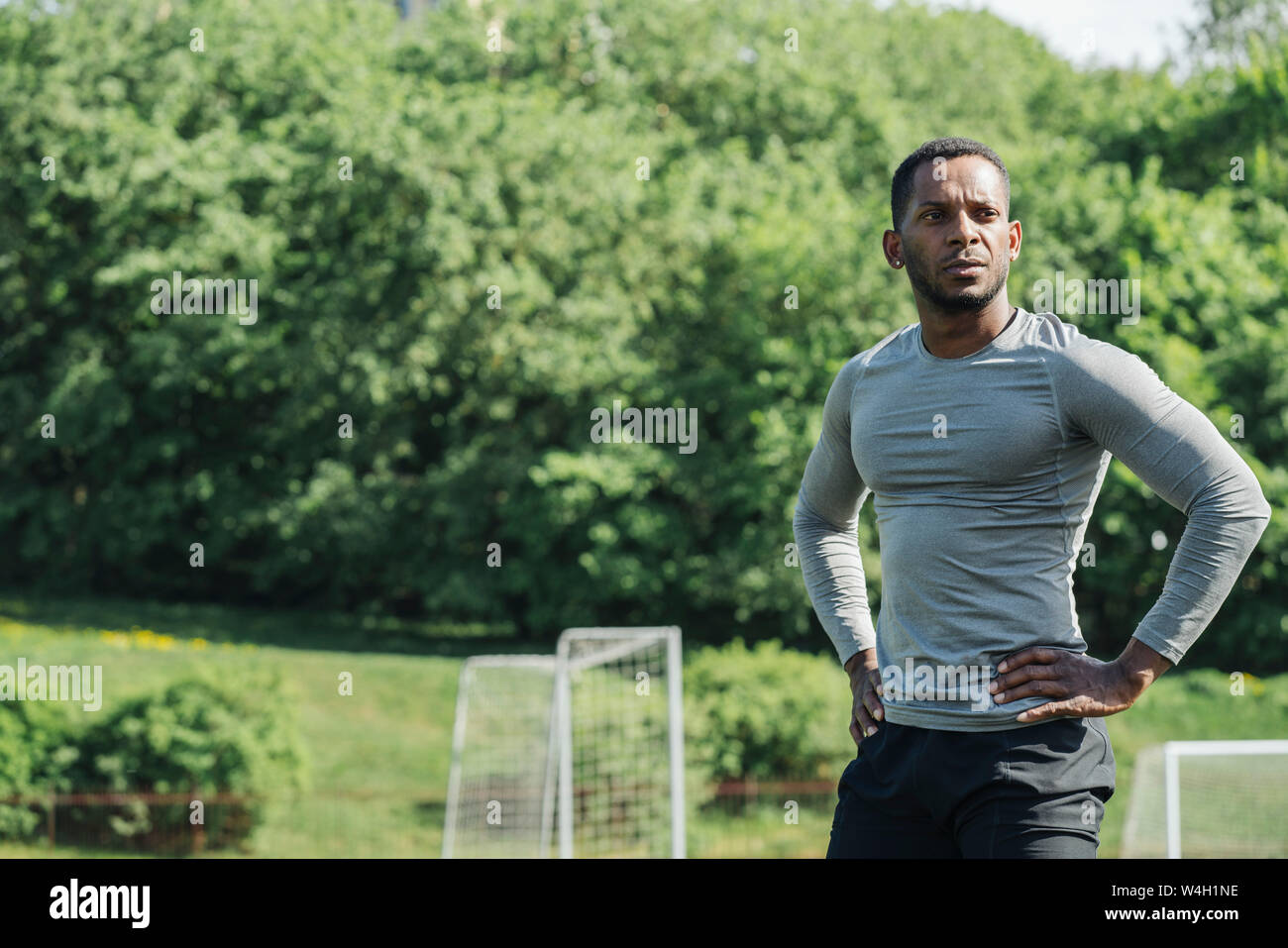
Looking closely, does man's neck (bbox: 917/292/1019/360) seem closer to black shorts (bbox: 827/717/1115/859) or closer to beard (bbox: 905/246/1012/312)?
beard (bbox: 905/246/1012/312)

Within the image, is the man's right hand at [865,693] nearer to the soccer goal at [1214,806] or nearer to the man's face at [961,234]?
the man's face at [961,234]

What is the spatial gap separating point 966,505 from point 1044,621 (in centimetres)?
29

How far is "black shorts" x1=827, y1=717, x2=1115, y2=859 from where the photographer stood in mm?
2740

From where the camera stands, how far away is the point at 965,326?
9.73 ft

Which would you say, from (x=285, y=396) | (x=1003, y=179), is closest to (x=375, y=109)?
(x=285, y=396)

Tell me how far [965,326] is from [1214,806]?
46.7 ft

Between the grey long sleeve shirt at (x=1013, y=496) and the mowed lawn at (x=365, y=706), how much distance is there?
37.9 feet

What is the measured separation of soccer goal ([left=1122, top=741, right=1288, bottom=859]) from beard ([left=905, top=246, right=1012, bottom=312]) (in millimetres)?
11806

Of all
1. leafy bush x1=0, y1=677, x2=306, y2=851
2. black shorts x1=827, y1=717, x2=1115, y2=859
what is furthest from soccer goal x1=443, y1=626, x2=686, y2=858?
black shorts x1=827, y1=717, x2=1115, y2=859

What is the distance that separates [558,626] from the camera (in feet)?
94.6

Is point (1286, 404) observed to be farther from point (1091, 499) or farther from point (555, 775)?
point (1091, 499)

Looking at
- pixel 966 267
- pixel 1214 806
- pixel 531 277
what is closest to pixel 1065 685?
pixel 966 267

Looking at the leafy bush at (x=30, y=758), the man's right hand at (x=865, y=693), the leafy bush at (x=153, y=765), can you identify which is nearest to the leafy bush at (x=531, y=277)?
the leafy bush at (x=153, y=765)

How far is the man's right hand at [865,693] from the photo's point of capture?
313cm
